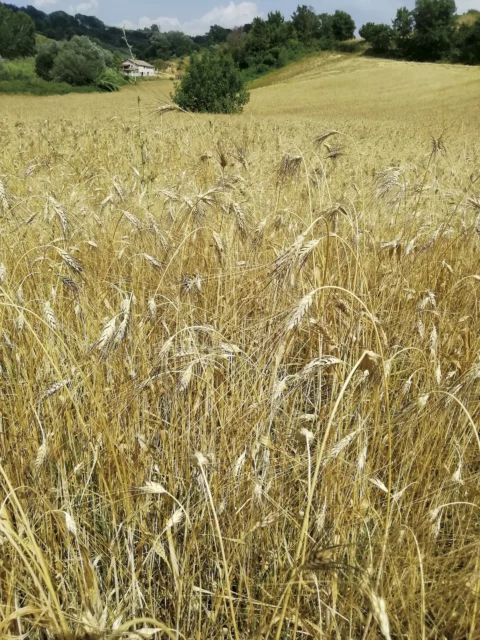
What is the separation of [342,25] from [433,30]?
54.8ft

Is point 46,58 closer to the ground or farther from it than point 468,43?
farther from it

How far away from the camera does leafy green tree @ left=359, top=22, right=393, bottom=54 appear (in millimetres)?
59625

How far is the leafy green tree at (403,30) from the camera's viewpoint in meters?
60.6

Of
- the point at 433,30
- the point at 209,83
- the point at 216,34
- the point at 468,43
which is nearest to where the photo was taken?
the point at 209,83

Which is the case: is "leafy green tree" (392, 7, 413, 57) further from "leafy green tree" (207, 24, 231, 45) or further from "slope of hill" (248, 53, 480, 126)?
"leafy green tree" (207, 24, 231, 45)

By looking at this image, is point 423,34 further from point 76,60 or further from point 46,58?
point 46,58

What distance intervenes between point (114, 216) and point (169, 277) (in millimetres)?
1119

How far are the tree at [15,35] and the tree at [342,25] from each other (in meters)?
54.6

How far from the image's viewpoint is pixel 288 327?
92 cm

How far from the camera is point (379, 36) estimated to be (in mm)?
59625

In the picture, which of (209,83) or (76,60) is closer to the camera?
(209,83)

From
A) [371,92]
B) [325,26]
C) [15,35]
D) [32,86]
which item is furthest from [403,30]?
[15,35]

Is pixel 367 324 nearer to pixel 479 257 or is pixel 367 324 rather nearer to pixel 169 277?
pixel 169 277

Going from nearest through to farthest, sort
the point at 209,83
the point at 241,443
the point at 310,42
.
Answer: the point at 241,443 → the point at 209,83 → the point at 310,42
